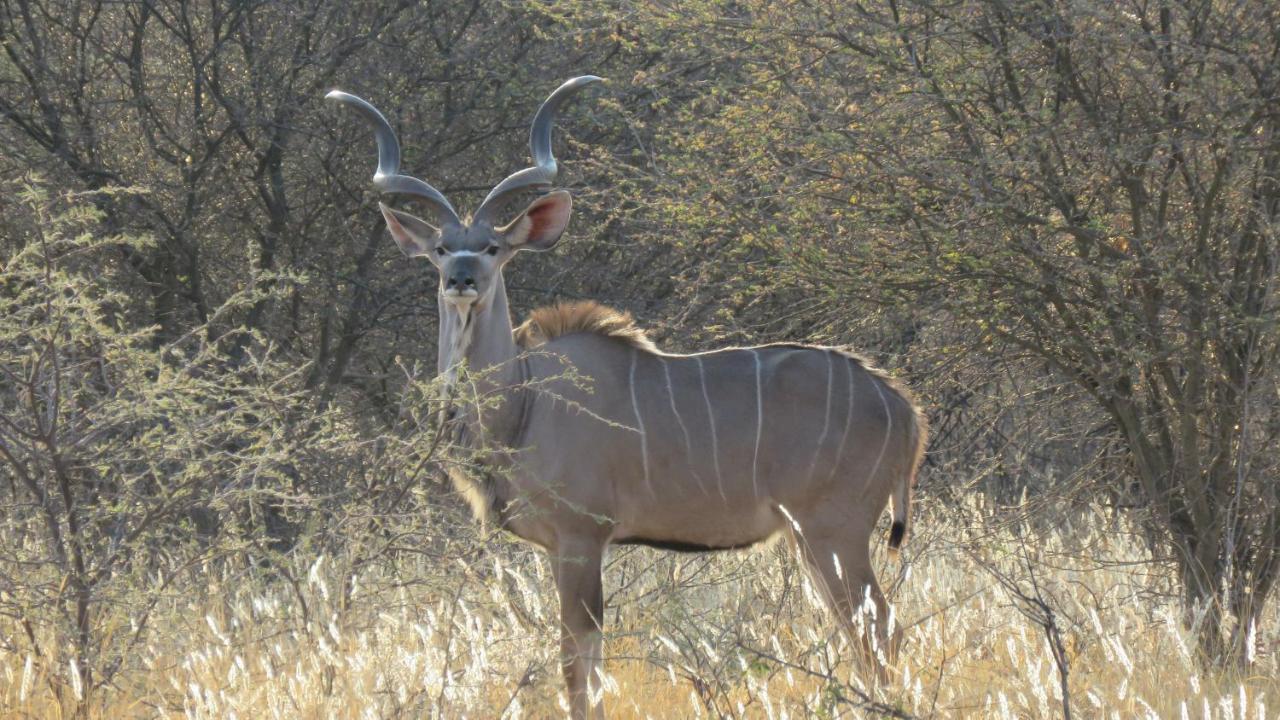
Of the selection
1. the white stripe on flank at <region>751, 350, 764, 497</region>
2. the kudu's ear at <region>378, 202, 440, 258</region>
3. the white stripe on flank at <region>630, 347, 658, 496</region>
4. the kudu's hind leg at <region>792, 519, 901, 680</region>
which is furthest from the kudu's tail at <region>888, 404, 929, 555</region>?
the kudu's ear at <region>378, 202, 440, 258</region>

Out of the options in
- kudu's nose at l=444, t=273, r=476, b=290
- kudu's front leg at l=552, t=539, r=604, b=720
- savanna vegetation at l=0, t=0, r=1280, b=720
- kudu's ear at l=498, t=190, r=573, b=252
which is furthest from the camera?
kudu's ear at l=498, t=190, r=573, b=252

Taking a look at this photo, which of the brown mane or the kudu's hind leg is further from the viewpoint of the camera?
the brown mane

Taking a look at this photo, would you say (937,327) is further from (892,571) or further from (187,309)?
(187,309)

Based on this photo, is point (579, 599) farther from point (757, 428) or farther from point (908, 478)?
point (908, 478)

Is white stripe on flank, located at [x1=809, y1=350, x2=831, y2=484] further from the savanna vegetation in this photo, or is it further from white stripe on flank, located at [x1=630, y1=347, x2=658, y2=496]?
white stripe on flank, located at [x1=630, y1=347, x2=658, y2=496]

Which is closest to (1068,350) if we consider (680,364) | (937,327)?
(937,327)

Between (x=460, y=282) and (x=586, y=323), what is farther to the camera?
(x=586, y=323)

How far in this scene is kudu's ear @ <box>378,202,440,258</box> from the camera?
4770mm

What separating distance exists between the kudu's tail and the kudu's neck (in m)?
1.13

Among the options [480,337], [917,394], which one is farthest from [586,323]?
[917,394]

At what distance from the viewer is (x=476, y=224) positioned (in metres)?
4.64

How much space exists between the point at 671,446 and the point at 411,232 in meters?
1.12

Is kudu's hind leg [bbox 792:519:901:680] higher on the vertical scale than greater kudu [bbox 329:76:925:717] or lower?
lower

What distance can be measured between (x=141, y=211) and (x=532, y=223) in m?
2.33
